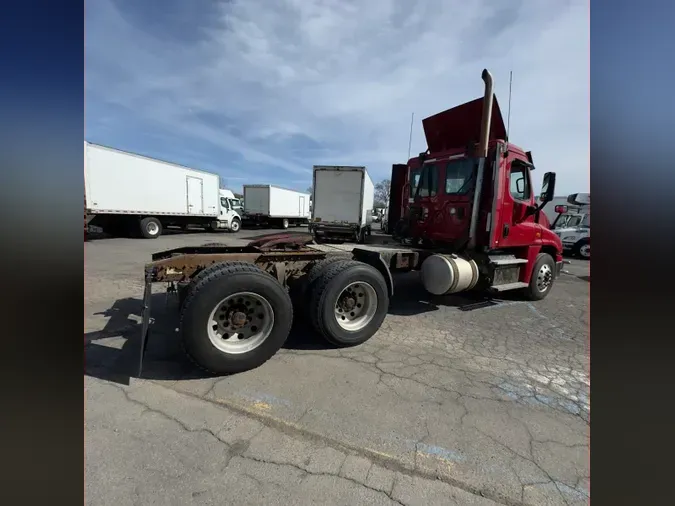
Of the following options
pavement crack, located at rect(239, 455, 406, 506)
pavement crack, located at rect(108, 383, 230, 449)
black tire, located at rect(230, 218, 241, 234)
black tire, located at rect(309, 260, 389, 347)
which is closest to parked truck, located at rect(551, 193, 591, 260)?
black tire, located at rect(309, 260, 389, 347)

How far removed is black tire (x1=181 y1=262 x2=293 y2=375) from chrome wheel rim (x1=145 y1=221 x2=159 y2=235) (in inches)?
623

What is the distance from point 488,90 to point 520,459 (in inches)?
203

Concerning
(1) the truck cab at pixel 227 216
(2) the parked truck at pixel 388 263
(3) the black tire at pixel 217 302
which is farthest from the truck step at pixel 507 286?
(1) the truck cab at pixel 227 216

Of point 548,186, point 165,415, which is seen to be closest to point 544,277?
point 548,186

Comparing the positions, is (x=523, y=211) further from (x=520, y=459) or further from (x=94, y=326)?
(x=94, y=326)

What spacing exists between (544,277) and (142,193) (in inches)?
681

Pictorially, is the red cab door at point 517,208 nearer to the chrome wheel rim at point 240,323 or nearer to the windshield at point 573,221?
the chrome wheel rim at point 240,323

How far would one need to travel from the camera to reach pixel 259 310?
11.9 ft

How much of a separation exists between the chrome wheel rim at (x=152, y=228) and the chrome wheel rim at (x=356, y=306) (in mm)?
16023

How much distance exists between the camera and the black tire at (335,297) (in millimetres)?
3994

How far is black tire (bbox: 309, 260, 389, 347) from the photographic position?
399 centimetres

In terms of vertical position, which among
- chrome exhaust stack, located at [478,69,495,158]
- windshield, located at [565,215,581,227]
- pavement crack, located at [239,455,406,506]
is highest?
chrome exhaust stack, located at [478,69,495,158]

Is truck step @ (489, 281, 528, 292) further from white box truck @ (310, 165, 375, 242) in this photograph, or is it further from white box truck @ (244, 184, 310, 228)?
white box truck @ (244, 184, 310, 228)
